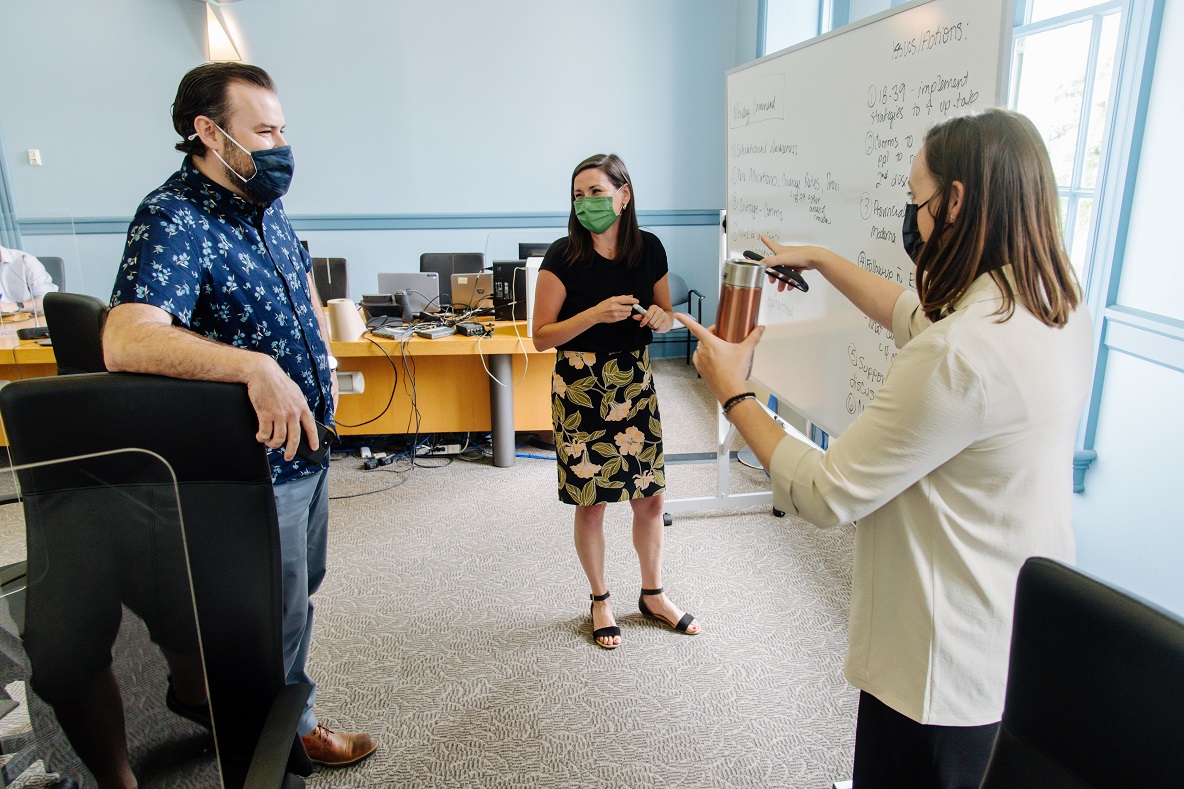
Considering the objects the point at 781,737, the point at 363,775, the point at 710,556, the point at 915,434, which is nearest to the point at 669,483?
the point at 710,556

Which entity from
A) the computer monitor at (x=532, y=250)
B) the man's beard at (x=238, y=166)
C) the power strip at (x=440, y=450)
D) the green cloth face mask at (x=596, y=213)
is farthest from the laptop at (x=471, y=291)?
the man's beard at (x=238, y=166)

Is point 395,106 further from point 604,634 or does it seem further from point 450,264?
point 604,634

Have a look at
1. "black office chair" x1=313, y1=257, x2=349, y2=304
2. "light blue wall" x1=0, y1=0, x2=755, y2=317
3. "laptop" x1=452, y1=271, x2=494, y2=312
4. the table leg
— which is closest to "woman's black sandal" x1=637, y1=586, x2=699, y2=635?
the table leg

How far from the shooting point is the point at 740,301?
4.26ft

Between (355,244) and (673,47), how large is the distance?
113 inches

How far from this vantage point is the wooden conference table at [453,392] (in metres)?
3.54

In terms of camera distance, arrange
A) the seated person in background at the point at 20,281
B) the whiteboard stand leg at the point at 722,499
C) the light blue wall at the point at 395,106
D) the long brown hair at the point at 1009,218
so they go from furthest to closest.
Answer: the light blue wall at the point at 395,106
the seated person in background at the point at 20,281
the whiteboard stand leg at the point at 722,499
the long brown hair at the point at 1009,218

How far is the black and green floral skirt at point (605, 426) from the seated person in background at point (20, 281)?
3.25 meters

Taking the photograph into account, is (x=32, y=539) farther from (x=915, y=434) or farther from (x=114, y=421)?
(x=915, y=434)

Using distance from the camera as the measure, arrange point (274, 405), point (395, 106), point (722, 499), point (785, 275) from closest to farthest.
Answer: point (274, 405) < point (785, 275) < point (722, 499) < point (395, 106)

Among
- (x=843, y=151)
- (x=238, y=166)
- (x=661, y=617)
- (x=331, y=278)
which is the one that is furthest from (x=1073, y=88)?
(x=331, y=278)

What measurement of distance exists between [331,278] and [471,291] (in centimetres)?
84

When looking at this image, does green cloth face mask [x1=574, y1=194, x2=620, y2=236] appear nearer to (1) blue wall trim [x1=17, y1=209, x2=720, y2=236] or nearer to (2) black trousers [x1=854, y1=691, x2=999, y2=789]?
(2) black trousers [x1=854, y1=691, x2=999, y2=789]

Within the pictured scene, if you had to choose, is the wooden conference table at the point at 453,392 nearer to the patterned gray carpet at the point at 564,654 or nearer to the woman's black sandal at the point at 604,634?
the patterned gray carpet at the point at 564,654
